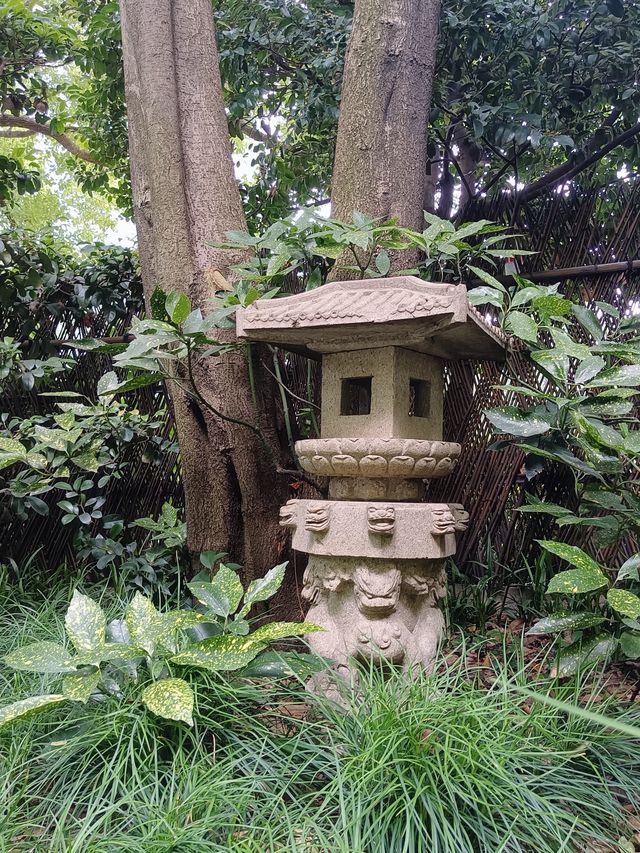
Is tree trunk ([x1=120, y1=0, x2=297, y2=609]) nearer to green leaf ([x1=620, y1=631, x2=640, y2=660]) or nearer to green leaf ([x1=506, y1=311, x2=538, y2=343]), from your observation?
green leaf ([x1=506, y1=311, x2=538, y2=343])

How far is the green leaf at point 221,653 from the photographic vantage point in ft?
5.03

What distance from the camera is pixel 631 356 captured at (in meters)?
1.94

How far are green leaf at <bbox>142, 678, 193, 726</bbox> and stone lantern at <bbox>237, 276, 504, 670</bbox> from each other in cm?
53

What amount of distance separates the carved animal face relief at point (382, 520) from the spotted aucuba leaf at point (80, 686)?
2.63 ft

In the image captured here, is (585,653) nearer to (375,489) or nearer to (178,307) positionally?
(375,489)

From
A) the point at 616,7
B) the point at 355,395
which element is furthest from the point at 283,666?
the point at 616,7

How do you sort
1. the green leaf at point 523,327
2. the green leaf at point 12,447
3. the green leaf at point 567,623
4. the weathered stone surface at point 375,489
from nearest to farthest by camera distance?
the green leaf at point 567,623
the green leaf at point 523,327
the weathered stone surface at point 375,489
the green leaf at point 12,447

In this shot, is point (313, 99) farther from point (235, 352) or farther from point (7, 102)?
point (7, 102)

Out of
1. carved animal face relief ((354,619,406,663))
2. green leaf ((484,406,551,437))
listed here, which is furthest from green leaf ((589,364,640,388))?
carved animal face relief ((354,619,406,663))

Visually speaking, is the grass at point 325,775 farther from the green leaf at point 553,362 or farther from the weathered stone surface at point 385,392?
the green leaf at point 553,362

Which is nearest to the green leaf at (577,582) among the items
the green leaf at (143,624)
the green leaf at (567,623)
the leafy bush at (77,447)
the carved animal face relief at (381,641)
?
the green leaf at (567,623)

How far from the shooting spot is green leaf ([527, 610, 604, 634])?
1.71 meters

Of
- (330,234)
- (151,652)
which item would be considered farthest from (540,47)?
(151,652)

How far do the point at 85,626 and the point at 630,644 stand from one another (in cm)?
141
